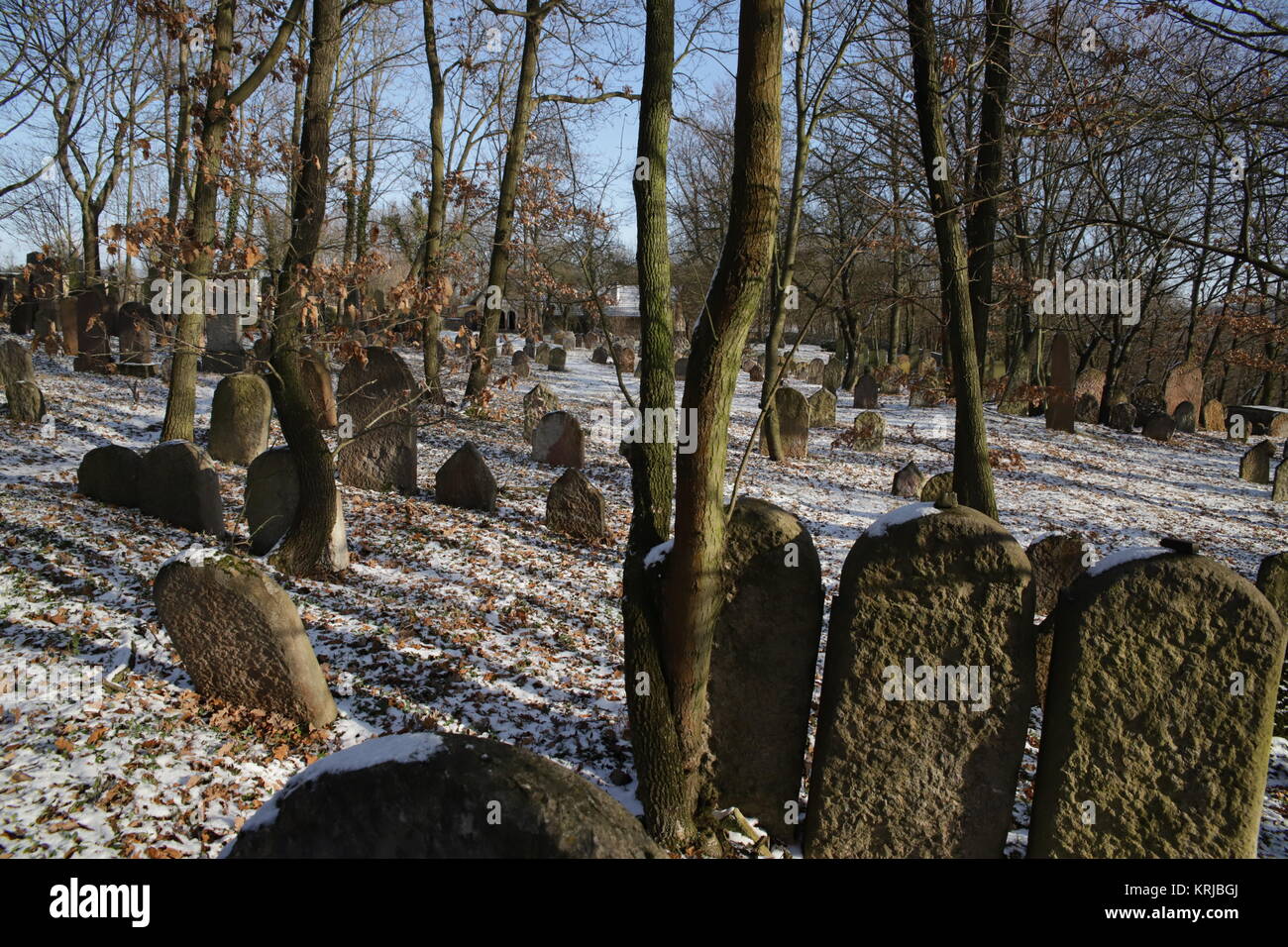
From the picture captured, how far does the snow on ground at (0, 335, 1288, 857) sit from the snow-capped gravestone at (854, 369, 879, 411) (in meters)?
6.93

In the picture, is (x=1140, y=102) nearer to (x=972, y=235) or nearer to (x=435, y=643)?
(x=972, y=235)

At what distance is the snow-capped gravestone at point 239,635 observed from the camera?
12.5ft

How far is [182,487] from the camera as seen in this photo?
624 cm

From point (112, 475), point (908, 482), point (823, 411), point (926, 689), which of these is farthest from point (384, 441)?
point (823, 411)

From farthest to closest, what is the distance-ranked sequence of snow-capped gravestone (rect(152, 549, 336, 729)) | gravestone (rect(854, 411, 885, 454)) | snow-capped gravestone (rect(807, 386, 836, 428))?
1. snow-capped gravestone (rect(807, 386, 836, 428))
2. gravestone (rect(854, 411, 885, 454))
3. snow-capped gravestone (rect(152, 549, 336, 729))

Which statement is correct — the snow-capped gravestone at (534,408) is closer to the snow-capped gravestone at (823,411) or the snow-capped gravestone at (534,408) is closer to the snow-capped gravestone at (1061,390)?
the snow-capped gravestone at (823,411)

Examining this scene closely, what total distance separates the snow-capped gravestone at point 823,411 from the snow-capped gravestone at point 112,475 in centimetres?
1144

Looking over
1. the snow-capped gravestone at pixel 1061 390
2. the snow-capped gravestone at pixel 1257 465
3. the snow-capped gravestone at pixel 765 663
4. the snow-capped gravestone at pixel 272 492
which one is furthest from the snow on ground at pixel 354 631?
the snow-capped gravestone at pixel 1061 390

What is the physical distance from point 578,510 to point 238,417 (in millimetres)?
4121

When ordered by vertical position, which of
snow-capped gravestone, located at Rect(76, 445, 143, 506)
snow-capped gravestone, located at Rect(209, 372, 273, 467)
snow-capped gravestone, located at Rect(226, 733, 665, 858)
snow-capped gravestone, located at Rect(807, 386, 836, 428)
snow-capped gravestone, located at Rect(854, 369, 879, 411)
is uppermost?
snow-capped gravestone, located at Rect(854, 369, 879, 411)

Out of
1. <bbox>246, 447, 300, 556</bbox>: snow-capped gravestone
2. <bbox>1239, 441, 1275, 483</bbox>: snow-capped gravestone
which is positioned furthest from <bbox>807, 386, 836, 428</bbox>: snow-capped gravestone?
<bbox>246, 447, 300, 556</bbox>: snow-capped gravestone

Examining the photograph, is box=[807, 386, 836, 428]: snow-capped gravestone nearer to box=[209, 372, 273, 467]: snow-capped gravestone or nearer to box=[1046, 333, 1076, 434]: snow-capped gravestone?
box=[1046, 333, 1076, 434]: snow-capped gravestone

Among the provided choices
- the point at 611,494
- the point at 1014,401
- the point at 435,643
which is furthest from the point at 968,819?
the point at 1014,401

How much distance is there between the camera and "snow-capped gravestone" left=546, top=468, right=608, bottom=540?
757 cm
